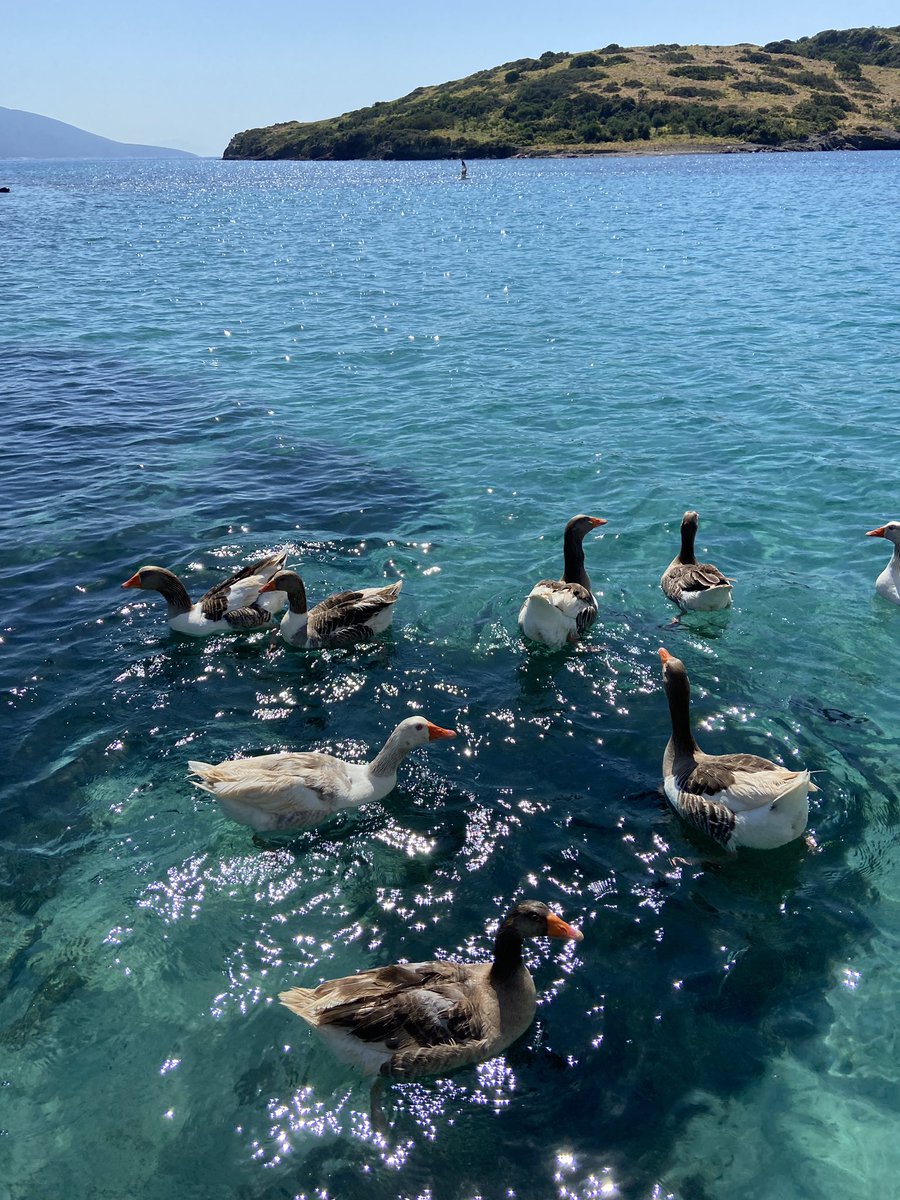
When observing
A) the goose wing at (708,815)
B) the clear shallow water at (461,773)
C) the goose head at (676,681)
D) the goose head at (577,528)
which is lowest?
the clear shallow water at (461,773)

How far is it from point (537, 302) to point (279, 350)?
36.3 feet

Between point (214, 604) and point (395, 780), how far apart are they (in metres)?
4.71

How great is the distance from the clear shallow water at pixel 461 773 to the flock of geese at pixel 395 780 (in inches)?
12.3

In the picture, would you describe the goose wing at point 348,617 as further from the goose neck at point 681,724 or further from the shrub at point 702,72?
the shrub at point 702,72

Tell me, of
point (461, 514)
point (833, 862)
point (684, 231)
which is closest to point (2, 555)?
point (461, 514)

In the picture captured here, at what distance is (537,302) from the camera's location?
34.5 meters

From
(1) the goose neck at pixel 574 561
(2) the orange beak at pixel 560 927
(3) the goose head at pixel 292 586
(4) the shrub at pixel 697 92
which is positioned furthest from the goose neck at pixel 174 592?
(4) the shrub at pixel 697 92

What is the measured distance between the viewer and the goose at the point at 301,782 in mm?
8688

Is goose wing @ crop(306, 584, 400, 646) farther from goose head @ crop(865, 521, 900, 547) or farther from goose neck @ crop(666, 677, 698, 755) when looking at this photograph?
goose head @ crop(865, 521, 900, 547)

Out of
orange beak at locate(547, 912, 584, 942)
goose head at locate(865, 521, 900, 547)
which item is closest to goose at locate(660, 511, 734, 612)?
goose head at locate(865, 521, 900, 547)

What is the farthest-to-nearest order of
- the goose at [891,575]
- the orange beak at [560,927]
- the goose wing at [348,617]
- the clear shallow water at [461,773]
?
1. the goose at [891,575]
2. the goose wing at [348,617]
3. the orange beak at [560,927]
4. the clear shallow water at [461,773]

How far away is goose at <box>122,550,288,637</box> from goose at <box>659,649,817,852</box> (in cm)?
638

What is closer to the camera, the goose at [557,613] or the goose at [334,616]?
the goose at [557,613]

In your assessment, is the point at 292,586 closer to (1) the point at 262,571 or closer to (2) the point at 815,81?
(1) the point at 262,571
